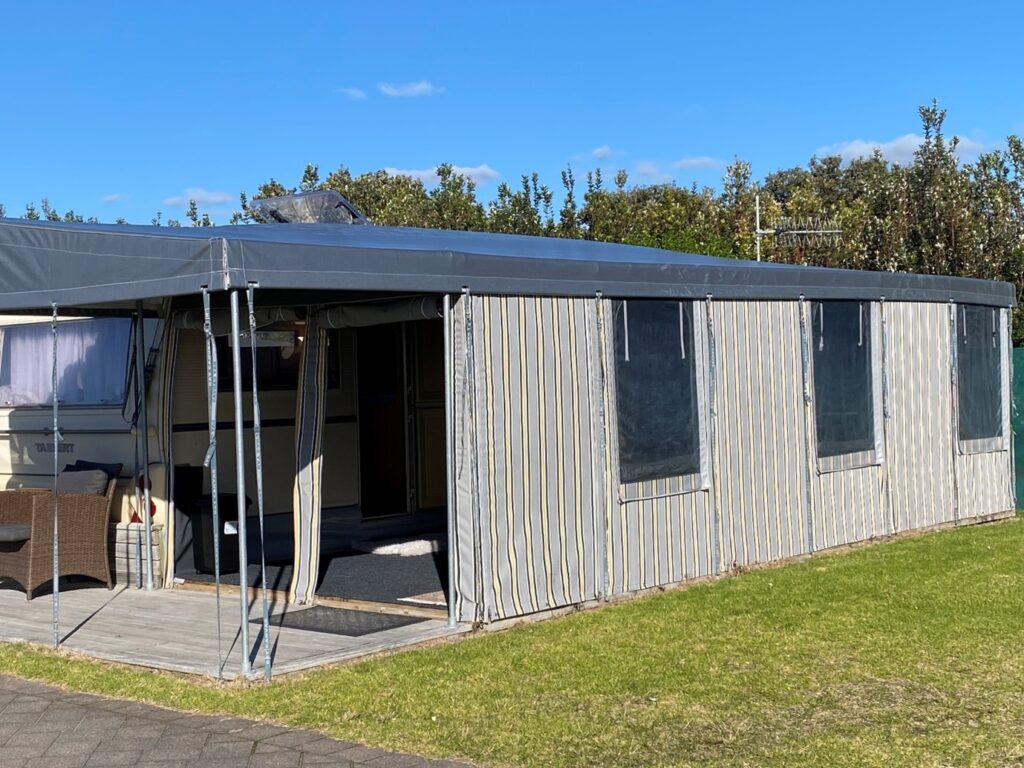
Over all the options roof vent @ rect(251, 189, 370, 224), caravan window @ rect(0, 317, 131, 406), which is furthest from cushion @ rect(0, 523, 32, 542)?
roof vent @ rect(251, 189, 370, 224)

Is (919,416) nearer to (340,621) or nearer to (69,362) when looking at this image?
(340,621)

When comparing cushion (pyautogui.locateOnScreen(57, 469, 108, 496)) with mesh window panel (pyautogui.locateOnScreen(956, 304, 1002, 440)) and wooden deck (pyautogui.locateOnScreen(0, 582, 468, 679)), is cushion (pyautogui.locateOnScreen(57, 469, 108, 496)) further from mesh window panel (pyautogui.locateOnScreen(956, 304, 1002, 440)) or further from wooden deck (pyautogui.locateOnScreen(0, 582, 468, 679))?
mesh window panel (pyautogui.locateOnScreen(956, 304, 1002, 440))

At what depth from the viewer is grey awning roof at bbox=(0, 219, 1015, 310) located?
6.36 metres

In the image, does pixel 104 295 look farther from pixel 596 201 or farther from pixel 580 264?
pixel 596 201

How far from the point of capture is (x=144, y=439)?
9281 millimetres

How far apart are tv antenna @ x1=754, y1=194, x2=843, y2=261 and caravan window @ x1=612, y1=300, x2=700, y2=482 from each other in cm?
1443

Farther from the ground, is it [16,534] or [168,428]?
[168,428]

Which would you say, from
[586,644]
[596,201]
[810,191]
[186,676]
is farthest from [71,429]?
[810,191]

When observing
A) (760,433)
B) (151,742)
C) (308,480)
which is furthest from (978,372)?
(151,742)

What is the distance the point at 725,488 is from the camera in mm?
9148

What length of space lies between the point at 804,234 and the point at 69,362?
17.1 metres

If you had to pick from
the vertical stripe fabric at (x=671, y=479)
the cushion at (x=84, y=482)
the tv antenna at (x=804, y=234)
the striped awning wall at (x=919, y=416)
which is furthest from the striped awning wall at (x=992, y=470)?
the tv antenna at (x=804, y=234)

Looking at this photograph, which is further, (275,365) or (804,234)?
(804,234)

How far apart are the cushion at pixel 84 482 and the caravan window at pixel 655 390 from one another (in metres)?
3.76
